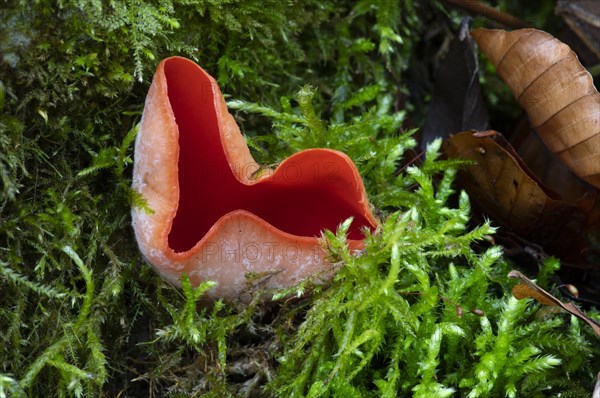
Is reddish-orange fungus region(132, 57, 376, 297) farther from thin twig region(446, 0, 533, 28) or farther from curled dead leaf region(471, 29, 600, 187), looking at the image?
→ thin twig region(446, 0, 533, 28)

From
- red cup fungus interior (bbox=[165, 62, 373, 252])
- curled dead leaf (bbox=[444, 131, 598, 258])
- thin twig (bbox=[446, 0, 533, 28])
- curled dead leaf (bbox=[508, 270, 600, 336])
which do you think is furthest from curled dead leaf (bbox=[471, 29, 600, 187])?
red cup fungus interior (bbox=[165, 62, 373, 252])

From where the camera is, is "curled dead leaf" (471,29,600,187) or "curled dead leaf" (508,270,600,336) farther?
"curled dead leaf" (471,29,600,187)

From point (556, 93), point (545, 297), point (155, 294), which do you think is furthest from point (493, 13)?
point (155, 294)

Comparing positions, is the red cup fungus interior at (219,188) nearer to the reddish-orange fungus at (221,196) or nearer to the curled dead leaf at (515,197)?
the reddish-orange fungus at (221,196)

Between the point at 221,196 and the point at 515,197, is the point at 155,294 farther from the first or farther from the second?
the point at 515,197

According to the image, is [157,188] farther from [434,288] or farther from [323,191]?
[434,288]
